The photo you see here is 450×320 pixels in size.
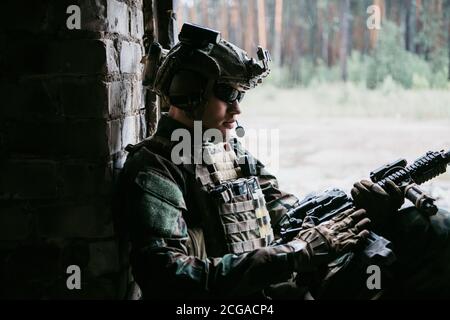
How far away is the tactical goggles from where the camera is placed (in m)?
1.89

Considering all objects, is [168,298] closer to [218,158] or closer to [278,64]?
[218,158]

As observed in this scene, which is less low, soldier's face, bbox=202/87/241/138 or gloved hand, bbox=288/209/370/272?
soldier's face, bbox=202/87/241/138

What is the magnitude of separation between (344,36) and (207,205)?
1.45 meters

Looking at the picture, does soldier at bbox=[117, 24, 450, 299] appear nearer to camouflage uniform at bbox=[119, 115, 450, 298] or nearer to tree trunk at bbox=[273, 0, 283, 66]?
camouflage uniform at bbox=[119, 115, 450, 298]

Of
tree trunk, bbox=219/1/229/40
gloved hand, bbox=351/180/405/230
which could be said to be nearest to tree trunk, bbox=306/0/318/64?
tree trunk, bbox=219/1/229/40

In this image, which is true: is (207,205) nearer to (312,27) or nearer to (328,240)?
(328,240)

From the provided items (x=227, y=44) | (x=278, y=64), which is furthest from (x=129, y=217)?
(x=278, y=64)

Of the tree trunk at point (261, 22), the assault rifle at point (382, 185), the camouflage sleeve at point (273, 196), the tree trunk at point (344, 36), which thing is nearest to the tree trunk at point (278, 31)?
the tree trunk at point (261, 22)

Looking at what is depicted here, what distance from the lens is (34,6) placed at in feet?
5.70

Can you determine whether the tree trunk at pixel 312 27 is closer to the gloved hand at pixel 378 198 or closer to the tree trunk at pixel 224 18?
the tree trunk at pixel 224 18

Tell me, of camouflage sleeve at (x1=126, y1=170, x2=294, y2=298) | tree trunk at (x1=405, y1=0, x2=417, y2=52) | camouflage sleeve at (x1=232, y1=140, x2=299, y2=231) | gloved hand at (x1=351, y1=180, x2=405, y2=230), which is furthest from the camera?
tree trunk at (x1=405, y1=0, x2=417, y2=52)

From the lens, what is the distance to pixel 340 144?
9.78 ft

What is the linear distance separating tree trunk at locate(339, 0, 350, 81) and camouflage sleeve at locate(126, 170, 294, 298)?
1.51 m
